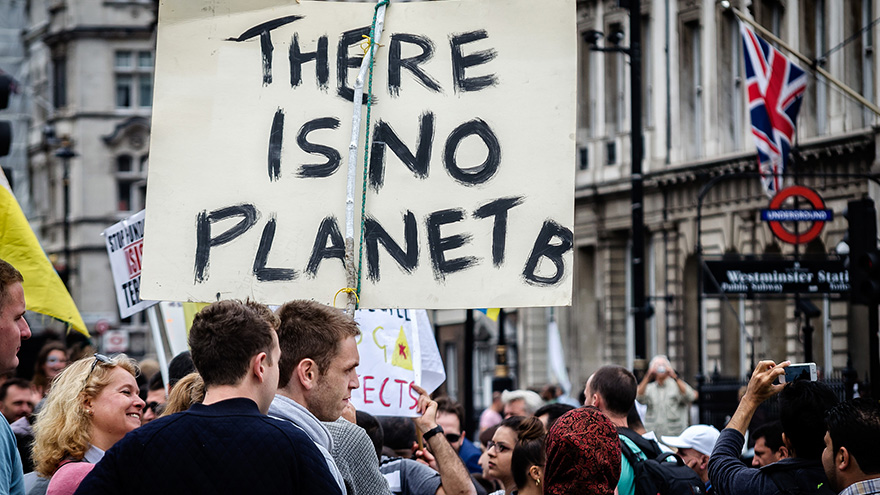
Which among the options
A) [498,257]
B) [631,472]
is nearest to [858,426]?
[631,472]

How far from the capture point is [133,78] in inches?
2420

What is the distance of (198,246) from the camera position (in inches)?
228

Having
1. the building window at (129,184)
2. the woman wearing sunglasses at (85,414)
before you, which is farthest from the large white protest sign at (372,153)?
the building window at (129,184)

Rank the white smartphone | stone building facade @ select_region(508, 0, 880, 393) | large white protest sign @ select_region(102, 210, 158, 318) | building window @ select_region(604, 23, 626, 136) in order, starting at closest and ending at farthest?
the white smartphone → large white protest sign @ select_region(102, 210, 158, 318) → stone building facade @ select_region(508, 0, 880, 393) → building window @ select_region(604, 23, 626, 136)

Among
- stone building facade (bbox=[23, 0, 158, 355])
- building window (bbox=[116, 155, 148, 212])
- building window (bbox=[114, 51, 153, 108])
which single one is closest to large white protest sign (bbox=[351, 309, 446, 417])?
stone building facade (bbox=[23, 0, 158, 355])

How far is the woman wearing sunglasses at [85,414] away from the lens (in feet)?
16.7

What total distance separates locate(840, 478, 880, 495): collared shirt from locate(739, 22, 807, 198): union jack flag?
1428 centimetres

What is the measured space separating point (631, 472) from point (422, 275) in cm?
127

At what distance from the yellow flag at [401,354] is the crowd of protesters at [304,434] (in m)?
0.52

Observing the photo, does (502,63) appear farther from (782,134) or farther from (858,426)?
(782,134)

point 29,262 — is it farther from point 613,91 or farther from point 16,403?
point 613,91

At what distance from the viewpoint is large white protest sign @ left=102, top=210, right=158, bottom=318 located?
8742 millimetres

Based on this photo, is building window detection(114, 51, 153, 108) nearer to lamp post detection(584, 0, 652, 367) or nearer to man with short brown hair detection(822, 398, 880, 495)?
lamp post detection(584, 0, 652, 367)

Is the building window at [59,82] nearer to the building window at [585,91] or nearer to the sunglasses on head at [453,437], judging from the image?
the building window at [585,91]
